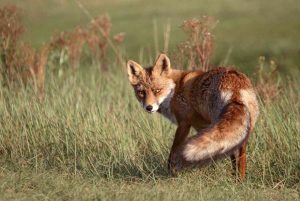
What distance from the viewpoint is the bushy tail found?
642 cm

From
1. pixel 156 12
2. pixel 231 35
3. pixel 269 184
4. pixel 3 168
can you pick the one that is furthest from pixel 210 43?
pixel 156 12

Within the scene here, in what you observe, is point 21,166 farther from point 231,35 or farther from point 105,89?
point 231,35

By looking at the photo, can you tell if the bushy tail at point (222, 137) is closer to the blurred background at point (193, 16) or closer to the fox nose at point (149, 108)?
the fox nose at point (149, 108)

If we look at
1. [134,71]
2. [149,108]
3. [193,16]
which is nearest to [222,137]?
[149,108]

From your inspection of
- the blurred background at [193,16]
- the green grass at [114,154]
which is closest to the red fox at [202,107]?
the green grass at [114,154]

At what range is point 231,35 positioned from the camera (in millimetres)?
26734

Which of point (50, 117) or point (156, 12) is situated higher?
point (50, 117)

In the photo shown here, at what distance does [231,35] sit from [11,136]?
1875 centimetres

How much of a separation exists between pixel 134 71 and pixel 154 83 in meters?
0.34

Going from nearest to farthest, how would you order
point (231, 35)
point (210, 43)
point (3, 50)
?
point (210, 43) < point (3, 50) < point (231, 35)

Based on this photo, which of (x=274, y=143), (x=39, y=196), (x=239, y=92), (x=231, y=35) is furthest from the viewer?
(x=231, y=35)

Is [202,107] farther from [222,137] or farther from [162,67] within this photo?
[222,137]

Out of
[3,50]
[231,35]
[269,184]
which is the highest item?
[3,50]

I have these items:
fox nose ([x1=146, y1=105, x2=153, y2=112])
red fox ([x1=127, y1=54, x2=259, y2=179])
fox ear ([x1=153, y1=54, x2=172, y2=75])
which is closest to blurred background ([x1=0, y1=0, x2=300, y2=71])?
fox ear ([x1=153, y1=54, x2=172, y2=75])
